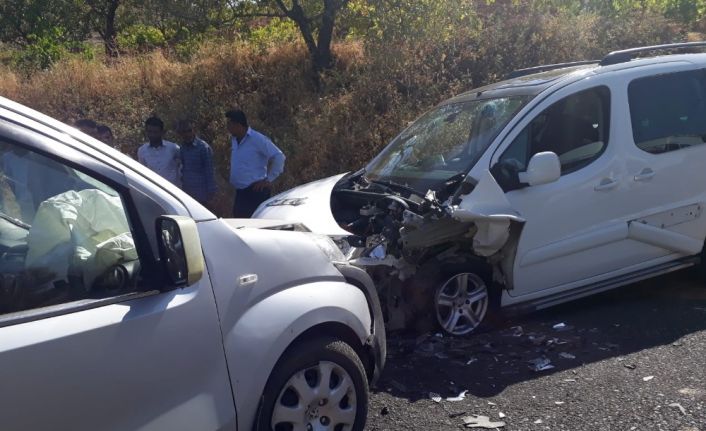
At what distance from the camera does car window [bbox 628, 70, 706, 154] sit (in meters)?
6.18

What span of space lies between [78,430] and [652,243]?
4.85m

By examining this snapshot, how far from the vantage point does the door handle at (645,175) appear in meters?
6.02

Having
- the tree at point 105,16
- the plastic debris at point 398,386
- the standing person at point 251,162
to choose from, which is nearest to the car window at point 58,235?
the plastic debris at point 398,386

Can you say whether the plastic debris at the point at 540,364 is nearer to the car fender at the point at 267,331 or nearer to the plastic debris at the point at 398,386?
the plastic debris at the point at 398,386

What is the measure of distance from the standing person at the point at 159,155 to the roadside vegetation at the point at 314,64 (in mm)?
2887

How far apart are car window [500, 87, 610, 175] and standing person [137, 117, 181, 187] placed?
3.75 m

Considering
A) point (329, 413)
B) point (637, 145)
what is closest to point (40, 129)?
point (329, 413)

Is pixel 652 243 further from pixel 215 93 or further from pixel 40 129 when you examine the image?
pixel 215 93

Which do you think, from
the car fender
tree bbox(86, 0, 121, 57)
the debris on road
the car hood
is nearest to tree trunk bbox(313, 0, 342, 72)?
tree bbox(86, 0, 121, 57)

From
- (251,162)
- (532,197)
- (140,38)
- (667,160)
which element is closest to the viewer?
(532,197)

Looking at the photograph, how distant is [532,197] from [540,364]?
126 centimetres

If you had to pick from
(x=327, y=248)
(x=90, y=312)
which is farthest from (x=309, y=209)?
(x=90, y=312)

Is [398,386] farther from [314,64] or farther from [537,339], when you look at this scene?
[314,64]

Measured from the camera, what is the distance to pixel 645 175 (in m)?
6.04
